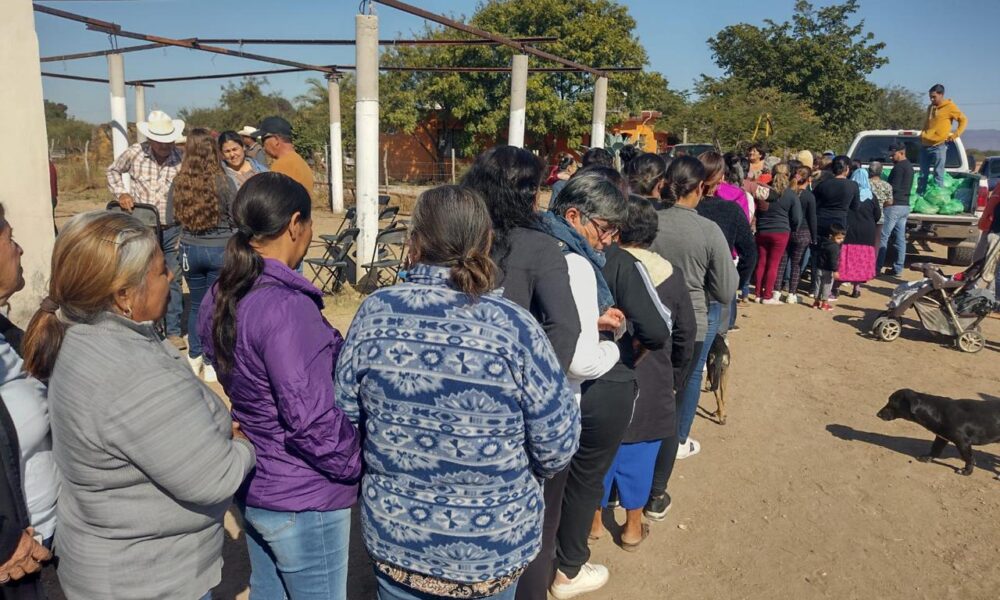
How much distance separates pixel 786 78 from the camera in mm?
36094

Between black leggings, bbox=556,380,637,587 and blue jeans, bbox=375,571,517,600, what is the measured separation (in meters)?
0.94

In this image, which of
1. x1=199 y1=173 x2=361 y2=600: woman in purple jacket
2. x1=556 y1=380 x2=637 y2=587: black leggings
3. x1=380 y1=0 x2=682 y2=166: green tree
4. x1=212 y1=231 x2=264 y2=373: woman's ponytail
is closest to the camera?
x1=199 y1=173 x2=361 y2=600: woman in purple jacket

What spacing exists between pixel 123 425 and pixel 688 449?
3.97 metres

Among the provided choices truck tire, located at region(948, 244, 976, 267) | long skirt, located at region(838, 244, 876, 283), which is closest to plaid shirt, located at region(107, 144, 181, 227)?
long skirt, located at region(838, 244, 876, 283)

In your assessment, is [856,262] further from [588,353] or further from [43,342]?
[43,342]

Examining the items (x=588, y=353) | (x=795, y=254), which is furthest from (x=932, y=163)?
(x=588, y=353)

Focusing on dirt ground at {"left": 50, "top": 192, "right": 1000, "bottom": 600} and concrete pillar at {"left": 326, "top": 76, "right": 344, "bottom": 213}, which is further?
concrete pillar at {"left": 326, "top": 76, "right": 344, "bottom": 213}

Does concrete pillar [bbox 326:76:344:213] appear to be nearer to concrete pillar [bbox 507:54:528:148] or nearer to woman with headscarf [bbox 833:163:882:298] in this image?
concrete pillar [bbox 507:54:528:148]

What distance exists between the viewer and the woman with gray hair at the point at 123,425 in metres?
1.60

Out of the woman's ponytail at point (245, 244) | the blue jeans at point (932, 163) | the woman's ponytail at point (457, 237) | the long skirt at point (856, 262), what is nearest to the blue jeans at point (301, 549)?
the woman's ponytail at point (245, 244)

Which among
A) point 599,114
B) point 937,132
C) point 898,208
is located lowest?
point 898,208

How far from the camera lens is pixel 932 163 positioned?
36.9ft

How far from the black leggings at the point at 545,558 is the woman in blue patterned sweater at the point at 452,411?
815 millimetres

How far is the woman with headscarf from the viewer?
9.04 metres
